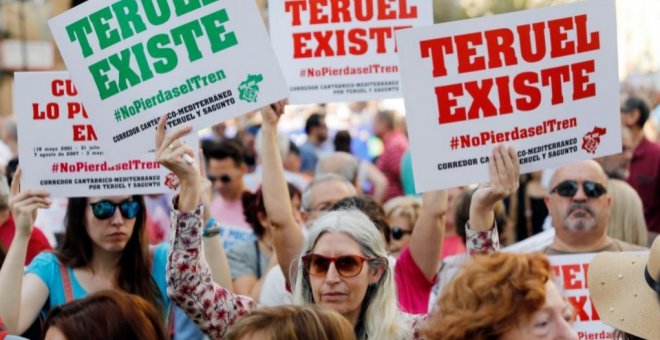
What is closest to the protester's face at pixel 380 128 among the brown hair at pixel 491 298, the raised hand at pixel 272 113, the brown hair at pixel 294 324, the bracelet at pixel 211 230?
the raised hand at pixel 272 113

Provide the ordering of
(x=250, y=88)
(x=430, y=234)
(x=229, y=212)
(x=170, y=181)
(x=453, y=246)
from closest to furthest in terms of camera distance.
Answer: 1. (x=250, y=88)
2. (x=170, y=181)
3. (x=430, y=234)
4. (x=453, y=246)
5. (x=229, y=212)

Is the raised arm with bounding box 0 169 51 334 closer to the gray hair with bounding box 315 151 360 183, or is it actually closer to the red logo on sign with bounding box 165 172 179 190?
the red logo on sign with bounding box 165 172 179 190

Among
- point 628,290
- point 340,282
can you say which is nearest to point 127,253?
point 340,282

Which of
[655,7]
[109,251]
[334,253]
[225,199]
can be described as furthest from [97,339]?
[655,7]

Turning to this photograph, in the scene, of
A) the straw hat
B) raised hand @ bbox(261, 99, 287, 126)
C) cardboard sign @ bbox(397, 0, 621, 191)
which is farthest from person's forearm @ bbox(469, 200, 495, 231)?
raised hand @ bbox(261, 99, 287, 126)

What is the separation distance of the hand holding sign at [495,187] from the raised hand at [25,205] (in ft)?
6.38

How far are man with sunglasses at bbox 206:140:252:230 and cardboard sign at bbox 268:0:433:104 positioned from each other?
3227mm

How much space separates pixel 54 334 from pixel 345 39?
295cm

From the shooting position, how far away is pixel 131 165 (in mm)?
6133

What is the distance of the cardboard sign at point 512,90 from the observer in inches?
211

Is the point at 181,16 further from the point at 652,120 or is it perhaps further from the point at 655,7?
the point at 655,7

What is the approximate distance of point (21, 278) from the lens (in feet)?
18.7

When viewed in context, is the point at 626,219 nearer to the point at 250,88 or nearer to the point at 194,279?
the point at 250,88

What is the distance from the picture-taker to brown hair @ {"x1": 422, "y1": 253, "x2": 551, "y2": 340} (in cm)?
367
